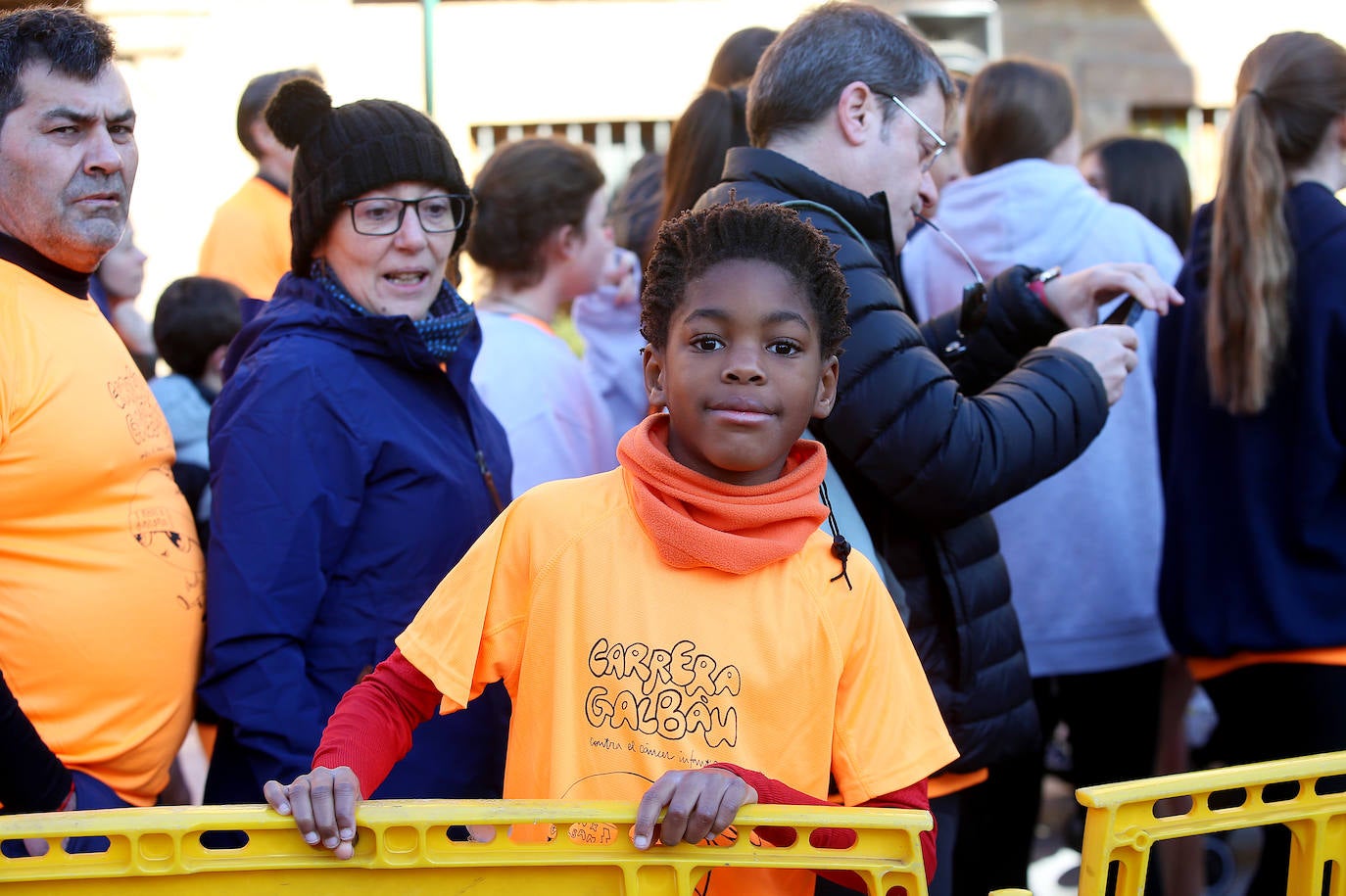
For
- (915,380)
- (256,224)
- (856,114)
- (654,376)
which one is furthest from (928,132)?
(256,224)

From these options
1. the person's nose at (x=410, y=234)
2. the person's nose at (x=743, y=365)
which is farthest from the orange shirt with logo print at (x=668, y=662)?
the person's nose at (x=410, y=234)

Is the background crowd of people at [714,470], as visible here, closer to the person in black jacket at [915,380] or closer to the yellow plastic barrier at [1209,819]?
the person in black jacket at [915,380]

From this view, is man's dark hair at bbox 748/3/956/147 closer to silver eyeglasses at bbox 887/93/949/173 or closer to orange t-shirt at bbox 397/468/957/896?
silver eyeglasses at bbox 887/93/949/173

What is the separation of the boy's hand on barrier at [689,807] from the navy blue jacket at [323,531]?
3.06 ft

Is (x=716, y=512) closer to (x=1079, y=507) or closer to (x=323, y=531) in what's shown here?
(x=323, y=531)

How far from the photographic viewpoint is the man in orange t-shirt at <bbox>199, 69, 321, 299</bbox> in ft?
16.8

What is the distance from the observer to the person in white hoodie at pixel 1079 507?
3703 millimetres

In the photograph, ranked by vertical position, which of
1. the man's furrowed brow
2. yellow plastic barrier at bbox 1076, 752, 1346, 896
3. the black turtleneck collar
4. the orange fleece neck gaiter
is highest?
the man's furrowed brow

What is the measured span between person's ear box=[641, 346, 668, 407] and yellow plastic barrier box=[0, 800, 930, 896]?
2.26 feet

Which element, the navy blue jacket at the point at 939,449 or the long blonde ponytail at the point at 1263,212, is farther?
the long blonde ponytail at the point at 1263,212

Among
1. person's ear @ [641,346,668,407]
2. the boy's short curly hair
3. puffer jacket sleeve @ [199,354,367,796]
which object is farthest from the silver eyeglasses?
puffer jacket sleeve @ [199,354,367,796]

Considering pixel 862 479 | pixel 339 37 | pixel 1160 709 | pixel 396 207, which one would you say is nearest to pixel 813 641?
pixel 862 479

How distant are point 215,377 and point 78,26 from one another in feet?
7.39

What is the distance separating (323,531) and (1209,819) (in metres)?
1.51
